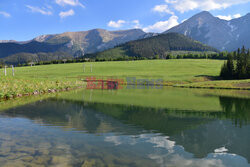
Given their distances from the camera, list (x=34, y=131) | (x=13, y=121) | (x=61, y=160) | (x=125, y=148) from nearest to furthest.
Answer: (x=61, y=160) → (x=125, y=148) → (x=34, y=131) → (x=13, y=121)

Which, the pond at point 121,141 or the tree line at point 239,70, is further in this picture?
the tree line at point 239,70

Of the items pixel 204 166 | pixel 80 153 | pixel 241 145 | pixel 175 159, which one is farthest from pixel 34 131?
pixel 241 145

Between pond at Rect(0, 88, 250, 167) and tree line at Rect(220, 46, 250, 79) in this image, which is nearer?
pond at Rect(0, 88, 250, 167)

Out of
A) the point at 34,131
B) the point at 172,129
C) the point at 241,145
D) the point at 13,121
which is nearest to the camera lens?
the point at 241,145

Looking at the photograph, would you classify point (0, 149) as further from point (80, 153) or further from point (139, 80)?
point (139, 80)

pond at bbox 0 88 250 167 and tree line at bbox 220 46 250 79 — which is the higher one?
tree line at bbox 220 46 250 79

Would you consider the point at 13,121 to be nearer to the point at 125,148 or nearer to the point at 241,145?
the point at 125,148

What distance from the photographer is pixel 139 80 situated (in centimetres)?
9888

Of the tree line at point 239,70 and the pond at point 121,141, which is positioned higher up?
the tree line at point 239,70

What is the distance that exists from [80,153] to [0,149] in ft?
14.7

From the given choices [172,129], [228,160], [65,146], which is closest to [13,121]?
[65,146]

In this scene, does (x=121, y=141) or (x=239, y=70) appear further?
(x=239, y=70)

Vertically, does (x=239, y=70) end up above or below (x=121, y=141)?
above

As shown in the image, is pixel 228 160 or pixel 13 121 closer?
pixel 228 160
